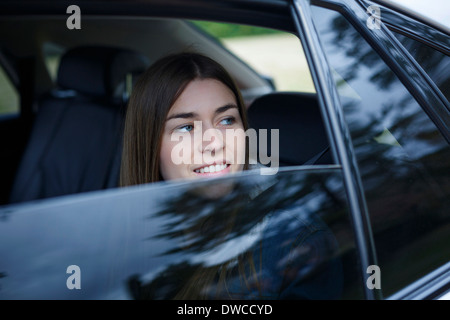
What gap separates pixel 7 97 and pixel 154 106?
77.4 inches

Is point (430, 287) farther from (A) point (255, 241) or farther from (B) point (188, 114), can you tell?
(B) point (188, 114)

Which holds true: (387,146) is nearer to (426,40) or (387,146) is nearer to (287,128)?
(426,40)

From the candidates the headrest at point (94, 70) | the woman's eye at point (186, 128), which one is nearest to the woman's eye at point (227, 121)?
the woman's eye at point (186, 128)

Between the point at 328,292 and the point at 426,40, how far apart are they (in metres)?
0.81

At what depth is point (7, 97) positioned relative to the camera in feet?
10.6

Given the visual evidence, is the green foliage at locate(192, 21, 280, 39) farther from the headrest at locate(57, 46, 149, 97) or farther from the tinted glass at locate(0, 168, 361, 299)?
the headrest at locate(57, 46, 149, 97)

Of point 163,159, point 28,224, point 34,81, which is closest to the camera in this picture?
point 28,224

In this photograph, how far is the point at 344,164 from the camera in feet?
3.73

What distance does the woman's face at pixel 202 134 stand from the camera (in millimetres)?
1395

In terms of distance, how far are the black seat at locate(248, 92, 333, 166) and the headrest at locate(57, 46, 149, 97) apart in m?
0.87

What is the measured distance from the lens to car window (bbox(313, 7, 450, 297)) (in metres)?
1.18

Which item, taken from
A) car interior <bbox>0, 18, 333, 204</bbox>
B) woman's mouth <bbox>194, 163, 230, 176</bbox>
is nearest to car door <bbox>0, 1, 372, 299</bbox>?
woman's mouth <bbox>194, 163, 230, 176</bbox>

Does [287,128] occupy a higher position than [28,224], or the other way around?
[287,128]
